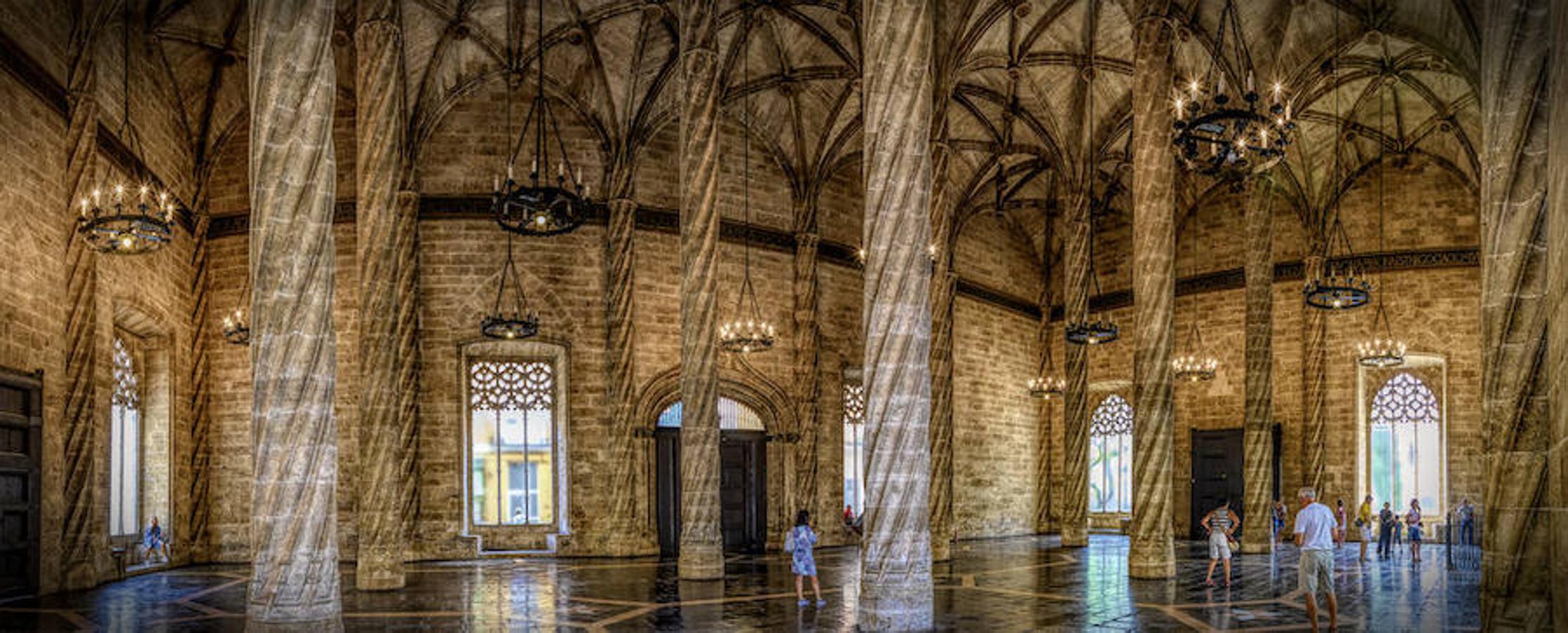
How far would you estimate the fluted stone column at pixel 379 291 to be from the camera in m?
16.6

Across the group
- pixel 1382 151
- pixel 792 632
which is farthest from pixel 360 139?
pixel 1382 151

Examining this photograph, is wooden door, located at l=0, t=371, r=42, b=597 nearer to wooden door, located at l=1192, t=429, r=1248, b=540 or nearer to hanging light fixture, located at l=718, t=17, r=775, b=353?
hanging light fixture, located at l=718, t=17, r=775, b=353

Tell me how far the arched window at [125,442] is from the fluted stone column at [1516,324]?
67.3ft

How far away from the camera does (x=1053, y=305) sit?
35.5 meters

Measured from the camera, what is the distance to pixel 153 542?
21.1 metres

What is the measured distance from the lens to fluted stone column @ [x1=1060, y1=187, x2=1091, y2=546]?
89.9ft

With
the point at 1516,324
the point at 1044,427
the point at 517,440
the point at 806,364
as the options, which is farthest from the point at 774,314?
the point at 1516,324

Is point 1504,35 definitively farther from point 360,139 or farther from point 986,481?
point 986,481

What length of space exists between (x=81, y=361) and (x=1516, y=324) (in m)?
18.7

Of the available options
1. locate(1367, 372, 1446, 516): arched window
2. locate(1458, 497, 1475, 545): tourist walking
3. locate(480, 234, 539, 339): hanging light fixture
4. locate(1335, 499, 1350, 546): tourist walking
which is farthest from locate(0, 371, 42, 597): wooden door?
locate(1367, 372, 1446, 516): arched window

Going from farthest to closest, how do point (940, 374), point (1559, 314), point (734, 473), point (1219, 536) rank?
point (734, 473), point (940, 374), point (1219, 536), point (1559, 314)

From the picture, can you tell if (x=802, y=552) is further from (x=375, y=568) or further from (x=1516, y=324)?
(x=1516, y=324)

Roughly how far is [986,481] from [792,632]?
21502mm

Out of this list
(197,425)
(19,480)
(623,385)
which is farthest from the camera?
(623,385)
